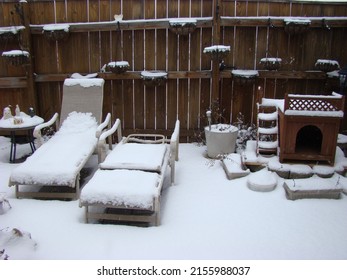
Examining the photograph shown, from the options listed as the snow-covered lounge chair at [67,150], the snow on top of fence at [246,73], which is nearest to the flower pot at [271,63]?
the snow on top of fence at [246,73]

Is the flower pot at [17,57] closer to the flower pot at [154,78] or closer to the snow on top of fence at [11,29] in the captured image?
the snow on top of fence at [11,29]

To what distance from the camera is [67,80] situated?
18.7 feet

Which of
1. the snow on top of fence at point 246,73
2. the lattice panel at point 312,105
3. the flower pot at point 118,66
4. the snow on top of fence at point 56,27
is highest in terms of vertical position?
the snow on top of fence at point 56,27

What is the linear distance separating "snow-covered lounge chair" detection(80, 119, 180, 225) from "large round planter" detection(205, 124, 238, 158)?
1094mm

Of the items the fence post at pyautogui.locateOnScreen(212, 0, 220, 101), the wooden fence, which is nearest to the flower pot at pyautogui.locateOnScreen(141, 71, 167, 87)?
the wooden fence

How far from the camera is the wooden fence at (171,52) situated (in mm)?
5730

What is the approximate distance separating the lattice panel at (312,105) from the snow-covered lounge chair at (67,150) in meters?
2.49

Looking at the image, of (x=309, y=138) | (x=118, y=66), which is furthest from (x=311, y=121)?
(x=118, y=66)

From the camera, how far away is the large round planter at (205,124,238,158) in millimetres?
5391

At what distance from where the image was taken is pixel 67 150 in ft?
15.3

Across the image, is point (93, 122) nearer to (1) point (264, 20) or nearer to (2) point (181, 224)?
(2) point (181, 224)

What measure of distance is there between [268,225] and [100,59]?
3.93m

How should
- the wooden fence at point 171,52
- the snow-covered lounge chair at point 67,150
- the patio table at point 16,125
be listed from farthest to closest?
the wooden fence at point 171,52, the patio table at point 16,125, the snow-covered lounge chair at point 67,150

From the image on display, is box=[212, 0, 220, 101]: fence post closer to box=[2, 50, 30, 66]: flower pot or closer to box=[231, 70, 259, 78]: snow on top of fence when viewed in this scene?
box=[231, 70, 259, 78]: snow on top of fence
